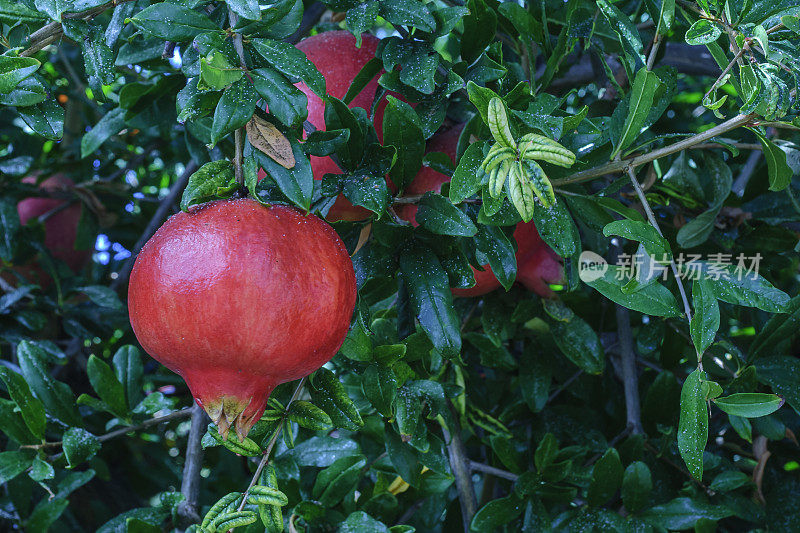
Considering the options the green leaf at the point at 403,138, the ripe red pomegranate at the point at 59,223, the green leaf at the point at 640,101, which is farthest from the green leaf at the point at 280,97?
the ripe red pomegranate at the point at 59,223

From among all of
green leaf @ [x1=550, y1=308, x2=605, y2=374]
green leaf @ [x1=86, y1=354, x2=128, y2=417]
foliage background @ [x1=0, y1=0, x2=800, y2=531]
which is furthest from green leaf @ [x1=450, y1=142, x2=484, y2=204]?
green leaf @ [x1=86, y1=354, x2=128, y2=417]

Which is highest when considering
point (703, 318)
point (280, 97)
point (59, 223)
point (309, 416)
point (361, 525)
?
point (280, 97)

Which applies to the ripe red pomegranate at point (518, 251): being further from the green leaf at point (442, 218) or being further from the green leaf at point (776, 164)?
the green leaf at point (776, 164)

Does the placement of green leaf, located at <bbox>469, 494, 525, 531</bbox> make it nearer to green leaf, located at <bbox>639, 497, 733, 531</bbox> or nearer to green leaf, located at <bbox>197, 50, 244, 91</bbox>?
green leaf, located at <bbox>639, 497, 733, 531</bbox>

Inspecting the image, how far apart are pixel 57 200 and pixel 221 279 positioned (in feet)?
3.98

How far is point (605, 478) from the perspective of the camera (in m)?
0.96

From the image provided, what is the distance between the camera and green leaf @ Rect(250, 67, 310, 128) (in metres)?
0.66

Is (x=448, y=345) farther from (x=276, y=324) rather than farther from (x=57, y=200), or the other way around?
(x=57, y=200)

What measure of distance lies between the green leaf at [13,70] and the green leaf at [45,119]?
0.06m

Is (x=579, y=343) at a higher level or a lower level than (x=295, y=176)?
lower

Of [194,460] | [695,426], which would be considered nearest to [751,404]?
[695,426]

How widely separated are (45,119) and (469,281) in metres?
0.47

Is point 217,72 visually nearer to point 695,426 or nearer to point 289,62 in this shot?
point 289,62

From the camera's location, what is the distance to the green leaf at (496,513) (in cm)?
93
